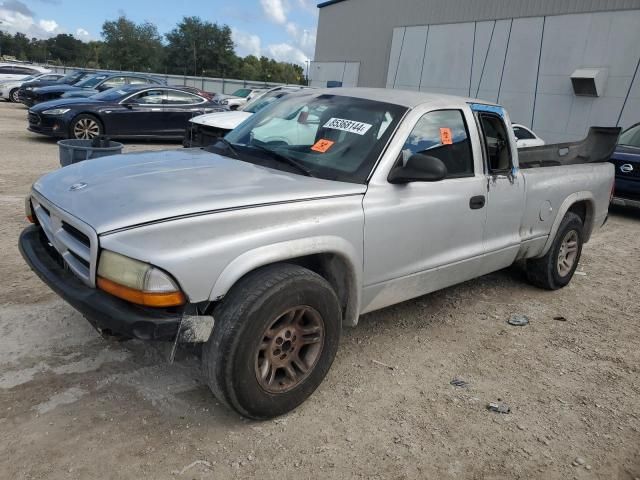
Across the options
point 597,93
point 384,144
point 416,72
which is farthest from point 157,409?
point 416,72

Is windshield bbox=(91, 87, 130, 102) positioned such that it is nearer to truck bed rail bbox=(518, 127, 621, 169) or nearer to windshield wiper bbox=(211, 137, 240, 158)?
windshield wiper bbox=(211, 137, 240, 158)

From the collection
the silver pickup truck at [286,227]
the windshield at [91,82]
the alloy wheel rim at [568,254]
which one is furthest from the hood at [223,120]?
the windshield at [91,82]

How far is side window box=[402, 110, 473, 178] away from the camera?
11.8 feet

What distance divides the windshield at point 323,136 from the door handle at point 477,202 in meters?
0.85

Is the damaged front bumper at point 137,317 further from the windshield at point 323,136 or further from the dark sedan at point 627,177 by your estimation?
the dark sedan at point 627,177

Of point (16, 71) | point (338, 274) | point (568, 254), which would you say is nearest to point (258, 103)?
point (568, 254)

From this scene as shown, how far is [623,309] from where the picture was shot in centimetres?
504

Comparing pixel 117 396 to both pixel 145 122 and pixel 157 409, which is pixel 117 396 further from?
pixel 145 122

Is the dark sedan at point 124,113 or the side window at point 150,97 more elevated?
the side window at point 150,97

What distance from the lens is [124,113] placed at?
40.9 feet

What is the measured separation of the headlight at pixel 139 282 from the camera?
7.82 feet

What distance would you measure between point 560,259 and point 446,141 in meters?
2.29

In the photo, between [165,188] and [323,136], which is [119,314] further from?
[323,136]

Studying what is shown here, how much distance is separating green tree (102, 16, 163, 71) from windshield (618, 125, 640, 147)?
244 feet
